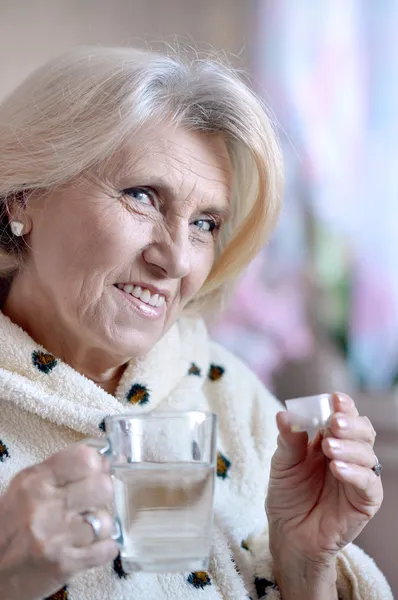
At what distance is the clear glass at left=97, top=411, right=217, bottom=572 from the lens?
0.75 m

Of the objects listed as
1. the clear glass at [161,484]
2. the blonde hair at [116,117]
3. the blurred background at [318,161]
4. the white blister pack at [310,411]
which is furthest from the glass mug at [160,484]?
the blurred background at [318,161]

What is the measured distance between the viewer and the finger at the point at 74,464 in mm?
740

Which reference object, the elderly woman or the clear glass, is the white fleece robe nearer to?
the elderly woman

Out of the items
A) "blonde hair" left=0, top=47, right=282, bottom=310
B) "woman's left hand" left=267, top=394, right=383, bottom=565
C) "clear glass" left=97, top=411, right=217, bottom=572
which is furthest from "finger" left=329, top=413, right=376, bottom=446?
"blonde hair" left=0, top=47, right=282, bottom=310

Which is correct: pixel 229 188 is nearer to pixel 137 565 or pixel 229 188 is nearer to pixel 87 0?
pixel 137 565

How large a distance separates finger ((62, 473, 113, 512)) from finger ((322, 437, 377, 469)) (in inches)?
12.4

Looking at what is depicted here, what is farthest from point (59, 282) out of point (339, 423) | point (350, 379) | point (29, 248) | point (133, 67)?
point (350, 379)

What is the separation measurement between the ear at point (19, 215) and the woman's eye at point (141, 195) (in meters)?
0.17

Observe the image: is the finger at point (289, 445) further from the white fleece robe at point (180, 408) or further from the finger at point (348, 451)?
the white fleece robe at point (180, 408)

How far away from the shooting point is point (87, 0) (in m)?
2.50

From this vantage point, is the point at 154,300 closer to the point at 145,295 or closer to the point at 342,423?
the point at 145,295

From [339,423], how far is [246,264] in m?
0.49

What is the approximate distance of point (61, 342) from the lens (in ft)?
3.83

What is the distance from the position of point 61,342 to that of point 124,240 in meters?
0.21
